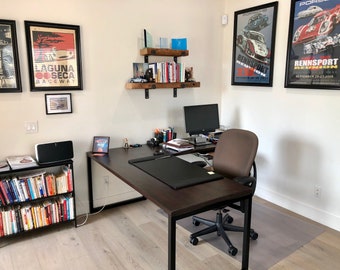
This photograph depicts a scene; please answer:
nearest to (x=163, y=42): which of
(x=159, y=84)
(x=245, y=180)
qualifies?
(x=159, y=84)

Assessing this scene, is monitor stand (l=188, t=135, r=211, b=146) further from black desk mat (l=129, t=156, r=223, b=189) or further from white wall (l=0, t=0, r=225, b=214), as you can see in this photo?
black desk mat (l=129, t=156, r=223, b=189)

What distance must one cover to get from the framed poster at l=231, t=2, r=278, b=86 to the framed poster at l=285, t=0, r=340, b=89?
0.81 feet

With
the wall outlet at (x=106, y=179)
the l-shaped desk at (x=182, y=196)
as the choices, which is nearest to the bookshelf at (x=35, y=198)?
the wall outlet at (x=106, y=179)

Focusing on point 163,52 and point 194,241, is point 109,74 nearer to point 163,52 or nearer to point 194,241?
point 163,52

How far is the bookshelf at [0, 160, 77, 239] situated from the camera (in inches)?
97.5

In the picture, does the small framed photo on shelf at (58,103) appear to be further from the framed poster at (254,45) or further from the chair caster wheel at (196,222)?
the framed poster at (254,45)

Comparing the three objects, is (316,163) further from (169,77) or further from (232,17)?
(232,17)

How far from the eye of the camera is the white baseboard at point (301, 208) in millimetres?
2814

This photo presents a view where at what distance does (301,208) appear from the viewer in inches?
121

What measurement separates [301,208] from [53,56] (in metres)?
2.98

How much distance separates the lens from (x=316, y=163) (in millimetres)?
2910

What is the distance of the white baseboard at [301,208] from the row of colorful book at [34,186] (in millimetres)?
2266

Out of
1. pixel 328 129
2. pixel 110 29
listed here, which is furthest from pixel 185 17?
pixel 328 129

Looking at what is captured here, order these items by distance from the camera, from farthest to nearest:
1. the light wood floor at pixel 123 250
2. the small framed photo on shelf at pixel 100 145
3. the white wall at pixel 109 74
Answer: the small framed photo on shelf at pixel 100 145 → the white wall at pixel 109 74 → the light wood floor at pixel 123 250
